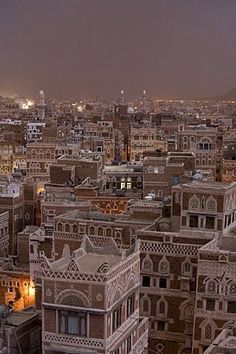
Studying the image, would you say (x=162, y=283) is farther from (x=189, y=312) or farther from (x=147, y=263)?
(x=189, y=312)

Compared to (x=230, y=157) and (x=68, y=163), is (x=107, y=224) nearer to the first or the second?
(x=68, y=163)

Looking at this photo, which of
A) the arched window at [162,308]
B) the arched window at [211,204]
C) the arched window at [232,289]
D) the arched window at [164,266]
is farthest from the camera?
the arched window at [211,204]

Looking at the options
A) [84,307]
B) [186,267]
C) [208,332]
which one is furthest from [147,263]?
[84,307]

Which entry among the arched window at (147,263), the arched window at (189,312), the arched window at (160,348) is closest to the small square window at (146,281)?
the arched window at (147,263)

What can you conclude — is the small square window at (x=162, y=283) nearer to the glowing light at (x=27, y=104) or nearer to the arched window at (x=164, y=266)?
the arched window at (x=164, y=266)

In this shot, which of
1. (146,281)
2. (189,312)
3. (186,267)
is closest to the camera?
(186,267)

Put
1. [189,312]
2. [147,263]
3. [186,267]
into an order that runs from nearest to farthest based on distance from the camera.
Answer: [186,267]
[189,312]
[147,263]

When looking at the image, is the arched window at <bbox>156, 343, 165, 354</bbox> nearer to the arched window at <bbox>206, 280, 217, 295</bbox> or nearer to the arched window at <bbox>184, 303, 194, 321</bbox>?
the arched window at <bbox>184, 303, 194, 321</bbox>

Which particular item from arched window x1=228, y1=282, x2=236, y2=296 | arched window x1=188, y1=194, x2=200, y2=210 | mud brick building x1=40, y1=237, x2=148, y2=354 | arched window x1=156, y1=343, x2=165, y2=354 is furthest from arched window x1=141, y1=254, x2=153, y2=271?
mud brick building x1=40, y1=237, x2=148, y2=354

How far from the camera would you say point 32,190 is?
32625 mm

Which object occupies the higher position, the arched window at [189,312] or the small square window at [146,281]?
the small square window at [146,281]

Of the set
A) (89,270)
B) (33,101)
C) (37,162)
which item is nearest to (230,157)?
(37,162)

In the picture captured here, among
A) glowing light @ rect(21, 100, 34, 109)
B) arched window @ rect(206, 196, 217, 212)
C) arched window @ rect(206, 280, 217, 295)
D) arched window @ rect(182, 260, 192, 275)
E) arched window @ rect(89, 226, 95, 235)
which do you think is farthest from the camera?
glowing light @ rect(21, 100, 34, 109)

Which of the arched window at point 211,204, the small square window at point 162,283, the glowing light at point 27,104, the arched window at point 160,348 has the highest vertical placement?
the glowing light at point 27,104
